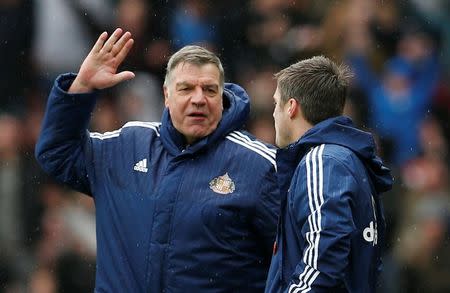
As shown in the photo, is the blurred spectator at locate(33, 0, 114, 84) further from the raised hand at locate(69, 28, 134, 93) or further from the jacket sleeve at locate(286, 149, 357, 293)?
the jacket sleeve at locate(286, 149, 357, 293)

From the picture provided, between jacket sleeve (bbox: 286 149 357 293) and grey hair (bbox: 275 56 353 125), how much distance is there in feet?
0.86

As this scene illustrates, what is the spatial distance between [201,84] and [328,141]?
96 centimetres

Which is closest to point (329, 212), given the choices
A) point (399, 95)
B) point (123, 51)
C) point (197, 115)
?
point (197, 115)

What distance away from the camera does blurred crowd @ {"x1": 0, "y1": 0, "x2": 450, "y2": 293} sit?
8.21m

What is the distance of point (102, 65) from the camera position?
5289 millimetres

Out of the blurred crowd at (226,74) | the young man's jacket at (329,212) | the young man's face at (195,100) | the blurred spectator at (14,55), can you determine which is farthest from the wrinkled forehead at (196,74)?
the blurred spectator at (14,55)

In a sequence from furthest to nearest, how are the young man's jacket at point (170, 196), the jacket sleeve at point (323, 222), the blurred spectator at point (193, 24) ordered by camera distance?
Result: the blurred spectator at point (193, 24) → the young man's jacket at point (170, 196) → the jacket sleeve at point (323, 222)

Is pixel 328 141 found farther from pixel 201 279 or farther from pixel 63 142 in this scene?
pixel 63 142

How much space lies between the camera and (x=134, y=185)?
522 centimetres

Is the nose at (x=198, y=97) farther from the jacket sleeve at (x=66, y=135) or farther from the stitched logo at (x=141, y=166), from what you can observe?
the jacket sleeve at (x=66, y=135)

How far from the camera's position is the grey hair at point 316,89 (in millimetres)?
4586

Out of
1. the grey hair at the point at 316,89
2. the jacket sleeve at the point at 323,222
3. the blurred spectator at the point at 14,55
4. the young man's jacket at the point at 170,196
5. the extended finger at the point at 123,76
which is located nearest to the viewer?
the jacket sleeve at the point at 323,222

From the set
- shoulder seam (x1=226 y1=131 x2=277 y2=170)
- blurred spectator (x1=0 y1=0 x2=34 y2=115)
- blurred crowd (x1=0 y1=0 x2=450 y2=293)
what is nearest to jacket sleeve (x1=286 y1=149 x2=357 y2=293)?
shoulder seam (x1=226 y1=131 x2=277 y2=170)

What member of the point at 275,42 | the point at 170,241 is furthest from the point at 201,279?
the point at 275,42
